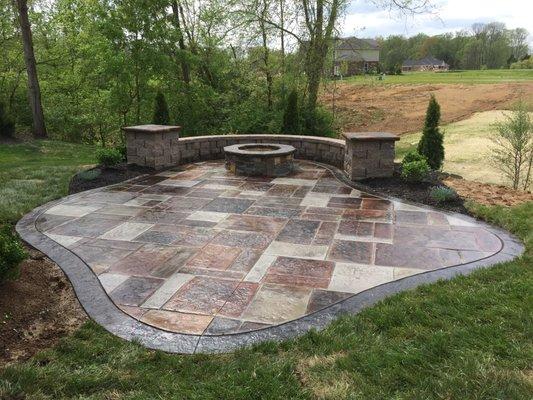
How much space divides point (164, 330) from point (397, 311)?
1510mm

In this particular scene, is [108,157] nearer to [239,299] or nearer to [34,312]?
[34,312]

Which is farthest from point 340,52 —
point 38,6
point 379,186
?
point 38,6

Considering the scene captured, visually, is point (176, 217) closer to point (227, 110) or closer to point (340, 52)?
point (227, 110)

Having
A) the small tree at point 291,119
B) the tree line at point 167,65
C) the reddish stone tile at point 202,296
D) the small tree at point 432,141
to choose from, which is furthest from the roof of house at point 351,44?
the reddish stone tile at point 202,296

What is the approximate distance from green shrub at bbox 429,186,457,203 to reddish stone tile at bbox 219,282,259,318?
3.14m

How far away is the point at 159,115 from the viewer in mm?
9406

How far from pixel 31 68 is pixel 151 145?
6.70 meters

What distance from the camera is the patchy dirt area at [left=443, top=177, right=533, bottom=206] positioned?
529cm

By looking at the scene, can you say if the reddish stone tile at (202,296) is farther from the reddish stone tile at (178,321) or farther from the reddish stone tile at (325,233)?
the reddish stone tile at (325,233)

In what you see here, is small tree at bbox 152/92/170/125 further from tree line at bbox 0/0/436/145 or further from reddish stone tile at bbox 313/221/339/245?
reddish stone tile at bbox 313/221/339/245

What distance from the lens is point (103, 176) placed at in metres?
6.98

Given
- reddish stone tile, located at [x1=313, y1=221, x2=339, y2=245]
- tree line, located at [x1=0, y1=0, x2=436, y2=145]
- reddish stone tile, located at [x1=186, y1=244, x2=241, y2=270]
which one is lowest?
reddish stone tile, located at [x1=313, y1=221, x2=339, y2=245]

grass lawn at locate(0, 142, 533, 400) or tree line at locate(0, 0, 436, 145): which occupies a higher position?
tree line at locate(0, 0, 436, 145)

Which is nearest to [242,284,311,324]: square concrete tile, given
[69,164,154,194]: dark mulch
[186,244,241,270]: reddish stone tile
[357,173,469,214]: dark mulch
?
[186,244,241,270]: reddish stone tile
